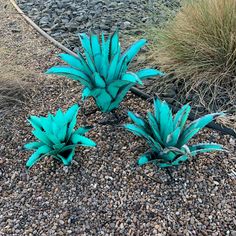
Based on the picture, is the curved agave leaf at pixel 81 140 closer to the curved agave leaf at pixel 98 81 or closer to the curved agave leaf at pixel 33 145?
the curved agave leaf at pixel 33 145

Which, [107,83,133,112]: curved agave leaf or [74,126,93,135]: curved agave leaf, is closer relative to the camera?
[74,126,93,135]: curved agave leaf

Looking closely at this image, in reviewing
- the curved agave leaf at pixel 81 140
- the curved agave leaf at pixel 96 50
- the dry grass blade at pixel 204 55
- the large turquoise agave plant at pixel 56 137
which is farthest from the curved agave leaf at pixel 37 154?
the dry grass blade at pixel 204 55

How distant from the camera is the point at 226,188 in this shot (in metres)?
2.11

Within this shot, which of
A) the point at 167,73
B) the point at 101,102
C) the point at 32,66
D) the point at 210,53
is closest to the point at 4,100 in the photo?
the point at 32,66

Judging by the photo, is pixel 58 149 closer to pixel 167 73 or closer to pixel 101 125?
pixel 101 125

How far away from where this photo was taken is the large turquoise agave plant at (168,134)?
2.07 metres

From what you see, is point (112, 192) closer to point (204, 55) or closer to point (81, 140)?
point (81, 140)

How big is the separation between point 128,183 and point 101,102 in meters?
0.52

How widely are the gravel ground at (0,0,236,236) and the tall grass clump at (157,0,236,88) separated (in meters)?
0.47

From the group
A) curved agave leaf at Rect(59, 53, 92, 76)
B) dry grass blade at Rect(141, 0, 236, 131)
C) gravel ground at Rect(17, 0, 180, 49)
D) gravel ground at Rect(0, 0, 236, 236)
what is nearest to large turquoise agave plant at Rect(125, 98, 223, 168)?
gravel ground at Rect(0, 0, 236, 236)

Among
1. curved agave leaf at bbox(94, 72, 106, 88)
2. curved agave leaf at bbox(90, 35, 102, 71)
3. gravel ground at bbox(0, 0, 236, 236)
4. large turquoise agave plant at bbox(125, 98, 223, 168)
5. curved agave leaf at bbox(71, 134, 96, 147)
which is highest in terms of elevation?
curved agave leaf at bbox(90, 35, 102, 71)

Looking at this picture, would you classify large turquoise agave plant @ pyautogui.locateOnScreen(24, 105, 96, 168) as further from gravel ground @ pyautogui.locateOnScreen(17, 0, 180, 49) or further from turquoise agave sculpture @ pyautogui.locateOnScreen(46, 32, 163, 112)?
gravel ground @ pyautogui.locateOnScreen(17, 0, 180, 49)

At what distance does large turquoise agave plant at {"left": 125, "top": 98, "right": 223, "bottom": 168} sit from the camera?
2.07m

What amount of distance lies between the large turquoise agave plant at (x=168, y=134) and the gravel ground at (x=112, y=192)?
100mm
